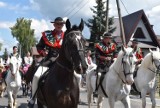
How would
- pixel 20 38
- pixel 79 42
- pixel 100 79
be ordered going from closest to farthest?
pixel 79 42
pixel 100 79
pixel 20 38

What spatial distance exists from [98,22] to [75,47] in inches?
1422

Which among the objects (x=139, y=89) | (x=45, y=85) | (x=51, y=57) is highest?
(x=51, y=57)

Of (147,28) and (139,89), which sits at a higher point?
(147,28)

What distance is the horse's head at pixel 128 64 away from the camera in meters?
8.77

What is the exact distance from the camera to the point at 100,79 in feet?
36.1

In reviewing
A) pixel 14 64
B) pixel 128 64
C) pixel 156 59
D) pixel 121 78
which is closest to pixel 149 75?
pixel 156 59

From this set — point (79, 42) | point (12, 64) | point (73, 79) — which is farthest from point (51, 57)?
point (12, 64)

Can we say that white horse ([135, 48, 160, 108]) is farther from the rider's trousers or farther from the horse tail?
the horse tail

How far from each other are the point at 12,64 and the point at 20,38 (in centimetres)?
6764

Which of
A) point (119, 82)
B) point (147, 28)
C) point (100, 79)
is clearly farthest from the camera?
point (147, 28)

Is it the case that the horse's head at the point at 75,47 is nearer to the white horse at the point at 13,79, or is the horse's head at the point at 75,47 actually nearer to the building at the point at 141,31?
the white horse at the point at 13,79

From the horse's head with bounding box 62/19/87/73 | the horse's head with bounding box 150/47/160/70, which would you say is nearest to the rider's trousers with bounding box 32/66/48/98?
the horse's head with bounding box 62/19/87/73

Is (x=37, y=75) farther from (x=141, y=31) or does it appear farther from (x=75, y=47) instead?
(x=141, y=31)

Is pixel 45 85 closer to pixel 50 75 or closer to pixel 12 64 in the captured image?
pixel 50 75
